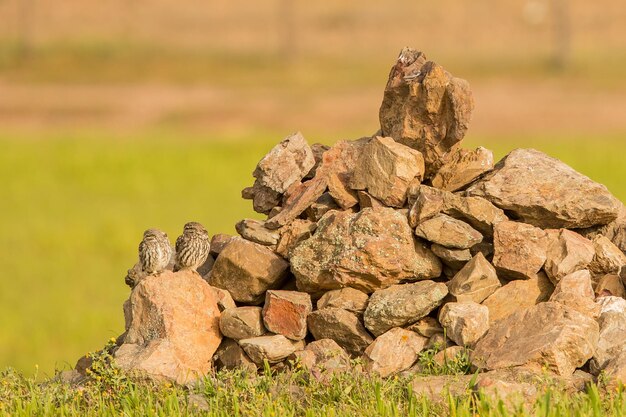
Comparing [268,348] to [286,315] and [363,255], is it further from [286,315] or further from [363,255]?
[363,255]

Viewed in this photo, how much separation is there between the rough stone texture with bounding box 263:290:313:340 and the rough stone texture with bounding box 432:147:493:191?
1324 millimetres

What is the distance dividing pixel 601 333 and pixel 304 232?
6.26 ft

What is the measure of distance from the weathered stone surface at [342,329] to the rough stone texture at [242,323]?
0.32 m

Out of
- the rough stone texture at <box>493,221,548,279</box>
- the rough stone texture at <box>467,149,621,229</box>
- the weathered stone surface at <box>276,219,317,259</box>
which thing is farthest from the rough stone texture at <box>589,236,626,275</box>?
the weathered stone surface at <box>276,219,317,259</box>

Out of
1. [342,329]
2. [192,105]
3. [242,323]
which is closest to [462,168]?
[342,329]

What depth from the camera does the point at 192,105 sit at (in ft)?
111

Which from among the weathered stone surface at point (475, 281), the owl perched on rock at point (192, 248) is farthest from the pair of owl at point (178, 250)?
the weathered stone surface at point (475, 281)

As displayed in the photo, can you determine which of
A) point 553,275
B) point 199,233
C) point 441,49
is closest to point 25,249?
point 199,233

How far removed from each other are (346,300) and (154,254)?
120cm

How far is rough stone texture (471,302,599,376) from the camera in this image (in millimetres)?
5641

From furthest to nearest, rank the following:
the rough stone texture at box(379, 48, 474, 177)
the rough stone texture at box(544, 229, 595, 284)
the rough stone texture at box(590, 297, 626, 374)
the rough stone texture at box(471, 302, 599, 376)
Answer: the rough stone texture at box(379, 48, 474, 177) < the rough stone texture at box(544, 229, 595, 284) < the rough stone texture at box(590, 297, 626, 374) < the rough stone texture at box(471, 302, 599, 376)

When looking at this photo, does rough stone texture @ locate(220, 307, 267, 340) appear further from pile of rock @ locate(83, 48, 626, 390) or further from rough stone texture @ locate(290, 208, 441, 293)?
rough stone texture @ locate(290, 208, 441, 293)

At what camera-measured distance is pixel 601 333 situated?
19.7ft

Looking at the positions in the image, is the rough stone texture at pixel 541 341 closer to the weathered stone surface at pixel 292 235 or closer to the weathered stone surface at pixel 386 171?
the weathered stone surface at pixel 386 171
